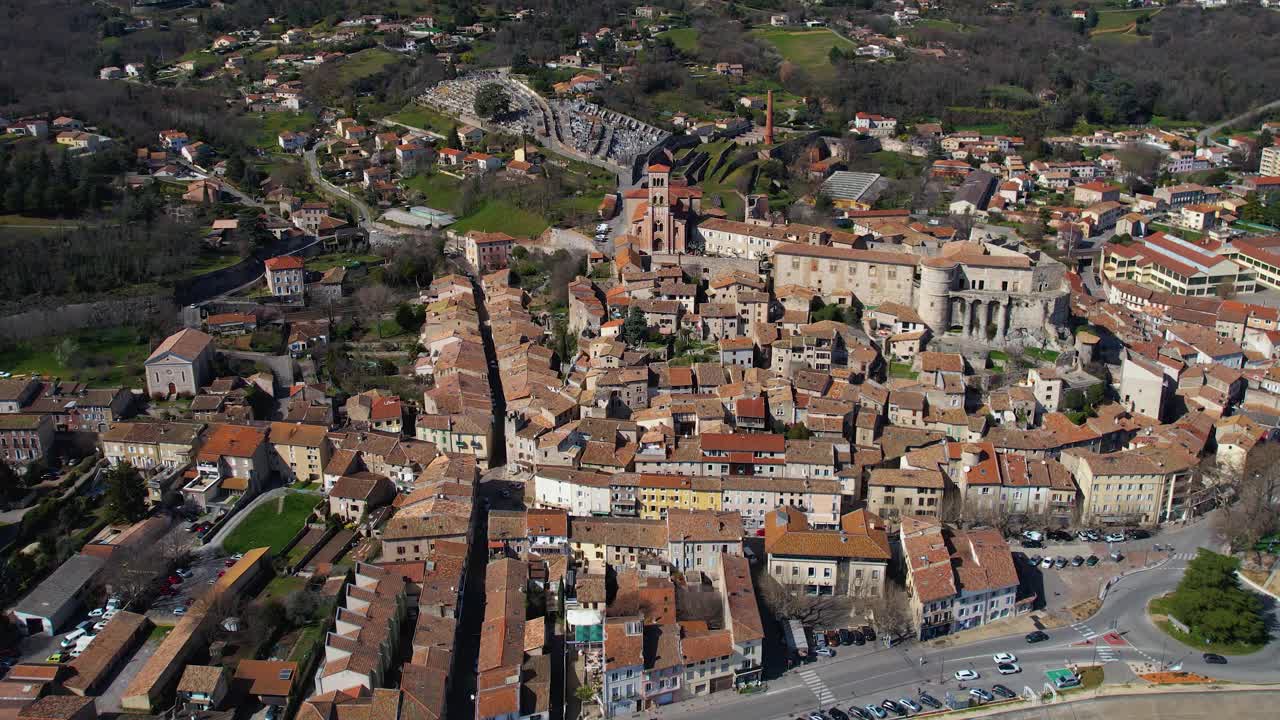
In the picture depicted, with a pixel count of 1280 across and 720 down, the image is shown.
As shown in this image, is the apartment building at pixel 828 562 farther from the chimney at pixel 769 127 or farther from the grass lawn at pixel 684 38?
the grass lawn at pixel 684 38

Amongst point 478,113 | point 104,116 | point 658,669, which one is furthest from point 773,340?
point 104,116

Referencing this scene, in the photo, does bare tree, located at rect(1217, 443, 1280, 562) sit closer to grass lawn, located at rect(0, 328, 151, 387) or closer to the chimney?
the chimney

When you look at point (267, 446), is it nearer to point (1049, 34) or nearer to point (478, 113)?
point (478, 113)

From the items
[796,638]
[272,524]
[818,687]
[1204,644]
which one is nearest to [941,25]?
[1204,644]

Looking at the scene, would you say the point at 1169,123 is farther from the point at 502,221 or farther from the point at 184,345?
the point at 184,345

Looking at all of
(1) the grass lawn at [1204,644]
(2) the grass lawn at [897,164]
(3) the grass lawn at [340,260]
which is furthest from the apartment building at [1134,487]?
(3) the grass lawn at [340,260]

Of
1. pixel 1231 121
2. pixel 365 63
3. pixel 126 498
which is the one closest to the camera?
pixel 126 498
